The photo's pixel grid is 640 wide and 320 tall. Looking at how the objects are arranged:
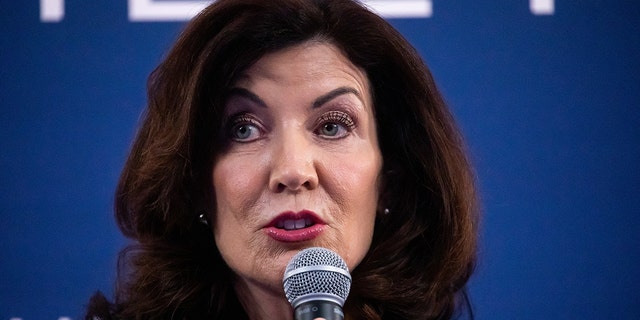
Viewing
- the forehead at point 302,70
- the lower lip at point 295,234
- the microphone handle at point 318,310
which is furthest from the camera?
the forehead at point 302,70

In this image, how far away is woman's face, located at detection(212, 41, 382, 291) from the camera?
1.33 m

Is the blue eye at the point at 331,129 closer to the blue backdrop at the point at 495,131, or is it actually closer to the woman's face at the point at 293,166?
the woman's face at the point at 293,166

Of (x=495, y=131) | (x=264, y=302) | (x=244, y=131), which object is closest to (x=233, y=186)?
(x=244, y=131)

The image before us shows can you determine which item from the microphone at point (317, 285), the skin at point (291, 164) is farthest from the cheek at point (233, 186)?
the microphone at point (317, 285)

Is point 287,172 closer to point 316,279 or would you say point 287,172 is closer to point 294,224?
point 294,224

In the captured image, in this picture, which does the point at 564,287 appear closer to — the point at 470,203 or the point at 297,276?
the point at 470,203

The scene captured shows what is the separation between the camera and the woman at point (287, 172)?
137 centimetres

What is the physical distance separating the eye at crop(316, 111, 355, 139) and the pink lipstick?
15 centimetres

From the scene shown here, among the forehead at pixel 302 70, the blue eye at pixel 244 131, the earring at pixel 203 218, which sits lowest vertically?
the earring at pixel 203 218

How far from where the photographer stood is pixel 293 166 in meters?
1.33

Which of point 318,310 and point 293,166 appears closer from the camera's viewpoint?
point 318,310

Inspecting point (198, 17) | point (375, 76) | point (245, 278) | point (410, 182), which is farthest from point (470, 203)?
point (198, 17)

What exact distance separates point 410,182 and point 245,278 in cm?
32

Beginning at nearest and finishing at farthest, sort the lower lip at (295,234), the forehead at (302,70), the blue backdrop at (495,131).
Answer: the lower lip at (295,234)
the forehead at (302,70)
the blue backdrop at (495,131)
